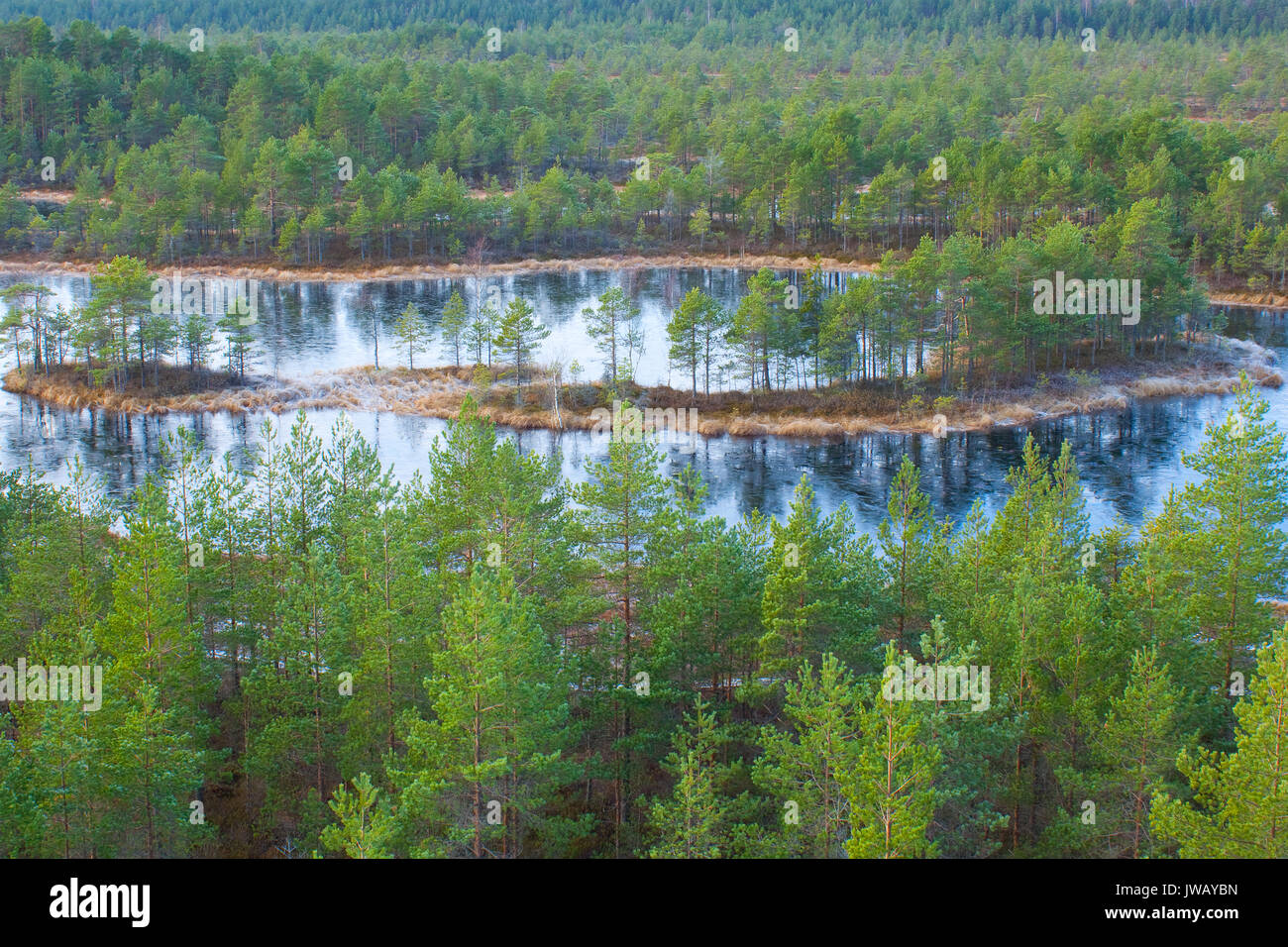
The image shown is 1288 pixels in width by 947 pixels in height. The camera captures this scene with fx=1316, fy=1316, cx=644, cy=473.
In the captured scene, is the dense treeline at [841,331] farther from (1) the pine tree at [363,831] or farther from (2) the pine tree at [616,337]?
(1) the pine tree at [363,831]

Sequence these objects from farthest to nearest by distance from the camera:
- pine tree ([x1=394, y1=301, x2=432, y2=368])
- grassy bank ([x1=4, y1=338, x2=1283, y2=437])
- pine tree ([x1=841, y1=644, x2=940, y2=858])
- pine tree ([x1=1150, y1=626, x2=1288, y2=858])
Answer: pine tree ([x1=394, y1=301, x2=432, y2=368])
grassy bank ([x1=4, y1=338, x2=1283, y2=437])
pine tree ([x1=1150, y1=626, x2=1288, y2=858])
pine tree ([x1=841, y1=644, x2=940, y2=858])

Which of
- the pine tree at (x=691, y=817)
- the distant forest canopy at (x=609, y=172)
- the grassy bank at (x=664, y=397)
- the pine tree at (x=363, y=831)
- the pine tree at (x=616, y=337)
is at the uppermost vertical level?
the distant forest canopy at (x=609, y=172)

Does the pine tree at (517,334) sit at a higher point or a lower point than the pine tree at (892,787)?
higher

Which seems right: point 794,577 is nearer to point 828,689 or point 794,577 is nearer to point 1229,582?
point 828,689

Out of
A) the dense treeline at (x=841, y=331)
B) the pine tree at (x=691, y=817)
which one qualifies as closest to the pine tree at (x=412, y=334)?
the dense treeline at (x=841, y=331)

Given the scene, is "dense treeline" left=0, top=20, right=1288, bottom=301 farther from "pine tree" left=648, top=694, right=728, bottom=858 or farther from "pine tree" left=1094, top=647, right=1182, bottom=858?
"pine tree" left=648, top=694, right=728, bottom=858

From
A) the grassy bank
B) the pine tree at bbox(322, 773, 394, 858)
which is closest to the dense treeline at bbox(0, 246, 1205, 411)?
the grassy bank

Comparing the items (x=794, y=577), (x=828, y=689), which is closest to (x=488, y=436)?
(x=794, y=577)
